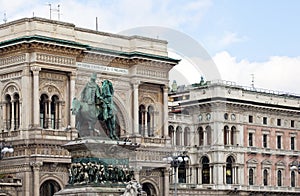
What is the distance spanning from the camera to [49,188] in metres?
73.9

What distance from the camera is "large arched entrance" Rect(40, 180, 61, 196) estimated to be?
2862 inches

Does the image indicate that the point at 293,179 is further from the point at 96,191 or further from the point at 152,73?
the point at 96,191

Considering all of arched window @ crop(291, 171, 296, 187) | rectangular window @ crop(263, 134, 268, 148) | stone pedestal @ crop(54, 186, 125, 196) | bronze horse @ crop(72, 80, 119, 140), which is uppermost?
rectangular window @ crop(263, 134, 268, 148)

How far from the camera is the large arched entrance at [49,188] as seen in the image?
72688mm

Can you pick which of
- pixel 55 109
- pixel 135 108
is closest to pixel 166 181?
pixel 135 108

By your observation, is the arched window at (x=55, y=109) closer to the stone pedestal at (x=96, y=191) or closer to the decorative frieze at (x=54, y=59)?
the decorative frieze at (x=54, y=59)

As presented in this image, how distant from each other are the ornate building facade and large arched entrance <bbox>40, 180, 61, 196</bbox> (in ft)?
0.29

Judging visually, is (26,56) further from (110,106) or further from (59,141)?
(110,106)

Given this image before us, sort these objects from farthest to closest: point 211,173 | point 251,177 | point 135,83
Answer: point 251,177, point 211,173, point 135,83

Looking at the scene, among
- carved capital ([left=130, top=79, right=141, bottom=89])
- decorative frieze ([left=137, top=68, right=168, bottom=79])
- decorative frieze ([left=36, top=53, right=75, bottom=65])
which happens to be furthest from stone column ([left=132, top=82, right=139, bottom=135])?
decorative frieze ([left=36, top=53, right=75, bottom=65])

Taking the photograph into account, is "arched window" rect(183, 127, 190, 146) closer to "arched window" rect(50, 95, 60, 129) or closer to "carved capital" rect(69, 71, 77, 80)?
"carved capital" rect(69, 71, 77, 80)

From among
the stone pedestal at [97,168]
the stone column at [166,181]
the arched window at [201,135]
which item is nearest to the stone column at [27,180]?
the stone column at [166,181]

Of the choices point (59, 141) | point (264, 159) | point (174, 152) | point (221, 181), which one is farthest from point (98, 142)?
point (264, 159)

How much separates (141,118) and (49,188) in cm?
1129
